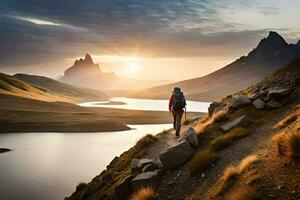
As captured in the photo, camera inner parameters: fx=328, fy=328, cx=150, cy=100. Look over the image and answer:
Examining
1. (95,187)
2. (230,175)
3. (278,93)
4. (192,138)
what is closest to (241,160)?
(230,175)

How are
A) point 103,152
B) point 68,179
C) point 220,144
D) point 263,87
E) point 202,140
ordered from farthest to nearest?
1. point 103,152
2. point 68,179
3. point 263,87
4. point 202,140
5. point 220,144

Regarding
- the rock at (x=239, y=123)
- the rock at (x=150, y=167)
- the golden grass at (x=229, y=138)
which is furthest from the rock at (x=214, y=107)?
the rock at (x=150, y=167)

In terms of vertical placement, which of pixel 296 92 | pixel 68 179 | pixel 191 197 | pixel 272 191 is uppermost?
pixel 296 92

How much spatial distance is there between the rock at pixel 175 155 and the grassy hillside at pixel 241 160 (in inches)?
10.6

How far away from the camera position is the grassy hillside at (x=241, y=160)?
11.9m

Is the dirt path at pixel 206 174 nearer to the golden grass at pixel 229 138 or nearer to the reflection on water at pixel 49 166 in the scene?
the golden grass at pixel 229 138

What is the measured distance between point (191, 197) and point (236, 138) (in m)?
5.59

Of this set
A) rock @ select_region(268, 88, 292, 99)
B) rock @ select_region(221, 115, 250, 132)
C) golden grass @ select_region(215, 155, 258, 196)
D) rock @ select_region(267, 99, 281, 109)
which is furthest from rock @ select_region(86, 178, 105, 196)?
rock @ select_region(268, 88, 292, 99)

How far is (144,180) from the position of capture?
1703 cm

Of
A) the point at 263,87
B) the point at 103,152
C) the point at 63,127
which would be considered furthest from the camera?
the point at 63,127

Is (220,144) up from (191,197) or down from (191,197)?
up

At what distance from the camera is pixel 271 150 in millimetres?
14422

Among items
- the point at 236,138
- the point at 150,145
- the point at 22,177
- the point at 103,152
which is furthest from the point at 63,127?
the point at 236,138

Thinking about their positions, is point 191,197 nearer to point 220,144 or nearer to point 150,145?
point 220,144
